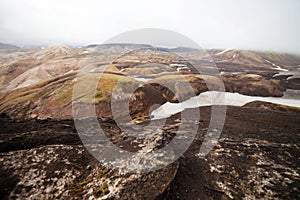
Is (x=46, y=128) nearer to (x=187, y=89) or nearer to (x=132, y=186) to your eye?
(x=132, y=186)

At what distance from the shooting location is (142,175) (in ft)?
25.3

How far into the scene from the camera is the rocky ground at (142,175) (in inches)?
280

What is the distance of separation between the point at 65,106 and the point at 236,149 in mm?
23274

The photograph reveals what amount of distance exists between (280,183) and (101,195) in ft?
25.6

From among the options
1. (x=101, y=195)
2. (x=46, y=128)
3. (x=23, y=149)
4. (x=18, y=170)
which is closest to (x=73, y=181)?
(x=101, y=195)

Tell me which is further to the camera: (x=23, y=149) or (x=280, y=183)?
(x=23, y=149)

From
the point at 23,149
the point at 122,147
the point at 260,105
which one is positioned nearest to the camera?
the point at 23,149

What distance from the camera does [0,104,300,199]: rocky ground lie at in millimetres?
7121

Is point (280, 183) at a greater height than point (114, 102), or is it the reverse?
point (280, 183)

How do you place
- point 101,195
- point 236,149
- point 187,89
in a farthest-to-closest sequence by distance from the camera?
point 187,89 < point 236,149 < point 101,195

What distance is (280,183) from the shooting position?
812 cm

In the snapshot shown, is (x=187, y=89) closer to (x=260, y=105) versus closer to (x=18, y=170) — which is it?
(x=260, y=105)

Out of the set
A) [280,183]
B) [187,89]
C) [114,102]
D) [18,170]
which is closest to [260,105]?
[187,89]

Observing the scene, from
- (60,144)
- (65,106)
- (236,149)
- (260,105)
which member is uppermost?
(60,144)
